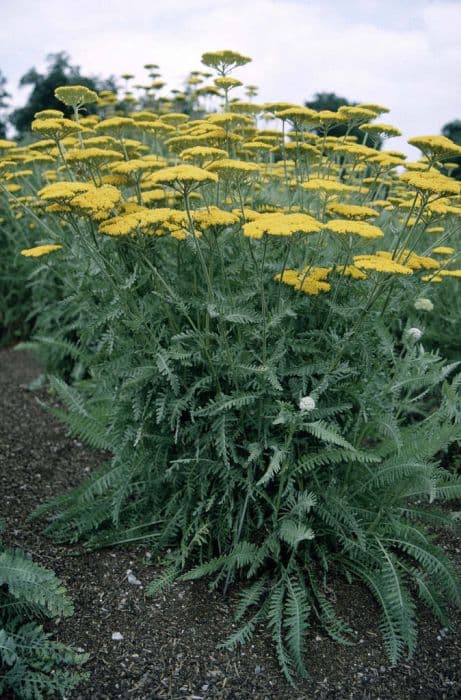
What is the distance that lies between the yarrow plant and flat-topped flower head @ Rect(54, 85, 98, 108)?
0.16 metres

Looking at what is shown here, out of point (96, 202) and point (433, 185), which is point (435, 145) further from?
point (96, 202)

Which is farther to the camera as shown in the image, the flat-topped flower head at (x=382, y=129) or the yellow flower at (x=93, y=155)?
the flat-topped flower head at (x=382, y=129)

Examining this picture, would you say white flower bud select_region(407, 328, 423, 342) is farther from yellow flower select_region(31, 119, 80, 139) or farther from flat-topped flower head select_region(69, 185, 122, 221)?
yellow flower select_region(31, 119, 80, 139)

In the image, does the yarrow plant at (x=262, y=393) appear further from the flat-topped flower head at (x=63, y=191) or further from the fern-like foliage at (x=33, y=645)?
the fern-like foliage at (x=33, y=645)

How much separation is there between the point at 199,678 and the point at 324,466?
104cm

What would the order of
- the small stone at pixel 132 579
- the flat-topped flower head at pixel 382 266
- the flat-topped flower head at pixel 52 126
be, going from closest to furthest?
the flat-topped flower head at pixel 382 266 → the flat-topped flower head at pixel 52 126 → the small stone at pixel 132 579

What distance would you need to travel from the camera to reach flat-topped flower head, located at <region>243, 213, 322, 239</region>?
2.34 m

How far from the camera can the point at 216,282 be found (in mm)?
3100

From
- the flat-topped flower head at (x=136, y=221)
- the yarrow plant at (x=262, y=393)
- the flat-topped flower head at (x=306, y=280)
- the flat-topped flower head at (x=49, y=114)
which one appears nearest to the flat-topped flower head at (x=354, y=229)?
the yarrow plant at (x=262, y=393)

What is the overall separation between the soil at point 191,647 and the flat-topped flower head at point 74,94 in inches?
86.1

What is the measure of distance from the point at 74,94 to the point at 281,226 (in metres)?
1.45

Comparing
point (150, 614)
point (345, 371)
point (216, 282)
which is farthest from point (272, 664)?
point (216, 282)

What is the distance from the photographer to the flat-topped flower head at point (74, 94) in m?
3.08

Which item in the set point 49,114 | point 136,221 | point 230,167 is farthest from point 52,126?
point 230,167
